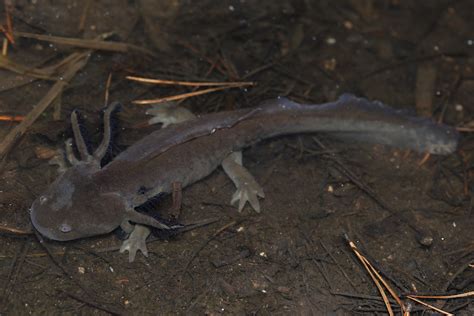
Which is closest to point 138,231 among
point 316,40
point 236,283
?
point 236,283

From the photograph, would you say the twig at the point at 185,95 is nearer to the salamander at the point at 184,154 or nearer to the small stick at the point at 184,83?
the small stick at the point at 184,83

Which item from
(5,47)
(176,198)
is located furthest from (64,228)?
(5,47)

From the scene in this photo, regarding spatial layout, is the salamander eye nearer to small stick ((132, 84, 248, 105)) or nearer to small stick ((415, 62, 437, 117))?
small stick ((132, 84, 248, 105))

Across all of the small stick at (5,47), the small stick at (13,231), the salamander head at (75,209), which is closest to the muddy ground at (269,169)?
the small stick at (13,231)

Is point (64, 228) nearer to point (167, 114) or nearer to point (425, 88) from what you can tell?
A: point (167, 114)

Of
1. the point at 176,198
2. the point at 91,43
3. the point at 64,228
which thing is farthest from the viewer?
the point at 91,43

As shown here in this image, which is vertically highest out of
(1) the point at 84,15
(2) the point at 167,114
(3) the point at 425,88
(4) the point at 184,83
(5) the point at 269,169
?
(1) the point at 84,15

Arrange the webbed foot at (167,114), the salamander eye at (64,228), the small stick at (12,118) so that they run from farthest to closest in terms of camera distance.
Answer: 1. the webbed foot at (167,114)
2. the small stick at (12,118)
3. the salamander eye at (64,228)
